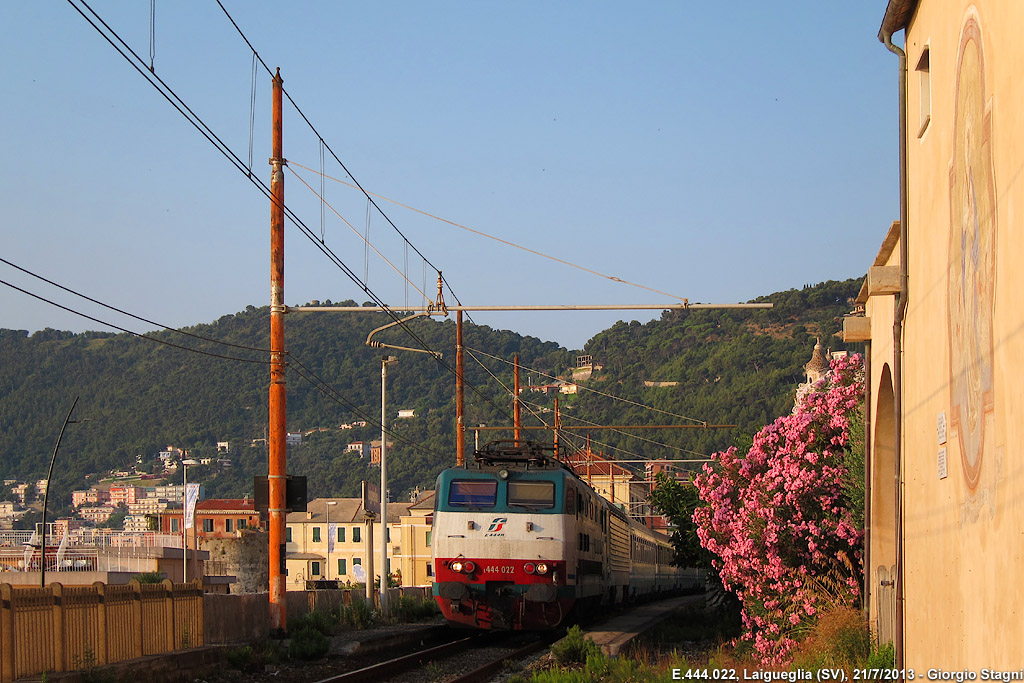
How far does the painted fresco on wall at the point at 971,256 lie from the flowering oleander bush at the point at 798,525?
868cm

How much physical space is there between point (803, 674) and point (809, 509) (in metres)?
5.71

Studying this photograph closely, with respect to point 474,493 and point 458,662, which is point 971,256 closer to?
point 458,662

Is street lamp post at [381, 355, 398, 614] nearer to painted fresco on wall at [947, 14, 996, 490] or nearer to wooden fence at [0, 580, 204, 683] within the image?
wooden fence at [0, 580, 204, 683]

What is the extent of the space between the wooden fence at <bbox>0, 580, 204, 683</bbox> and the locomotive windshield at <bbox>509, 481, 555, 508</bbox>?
6.35 m

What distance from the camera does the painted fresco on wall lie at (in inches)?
303

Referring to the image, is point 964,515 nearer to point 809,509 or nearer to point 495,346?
point 809,509

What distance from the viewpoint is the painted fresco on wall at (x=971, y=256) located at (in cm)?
770

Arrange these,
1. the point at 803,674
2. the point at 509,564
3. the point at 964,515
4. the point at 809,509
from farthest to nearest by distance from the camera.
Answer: the point at 509,564, the point at 809,509, the point at 803,674, the point at 964,515

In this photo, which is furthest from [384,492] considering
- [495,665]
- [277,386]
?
[495,665]

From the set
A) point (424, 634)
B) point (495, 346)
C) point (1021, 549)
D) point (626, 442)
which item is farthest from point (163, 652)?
point (495, 346)

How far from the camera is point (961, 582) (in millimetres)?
8875

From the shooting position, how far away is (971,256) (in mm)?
8258

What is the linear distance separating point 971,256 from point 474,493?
14125 millimetres

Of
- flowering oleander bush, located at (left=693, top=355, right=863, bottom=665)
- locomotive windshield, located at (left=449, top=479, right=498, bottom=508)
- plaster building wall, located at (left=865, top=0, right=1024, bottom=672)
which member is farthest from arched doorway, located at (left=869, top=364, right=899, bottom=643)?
locomotive windshield, located at (left=449, top=479, right=498, bottom=508)
